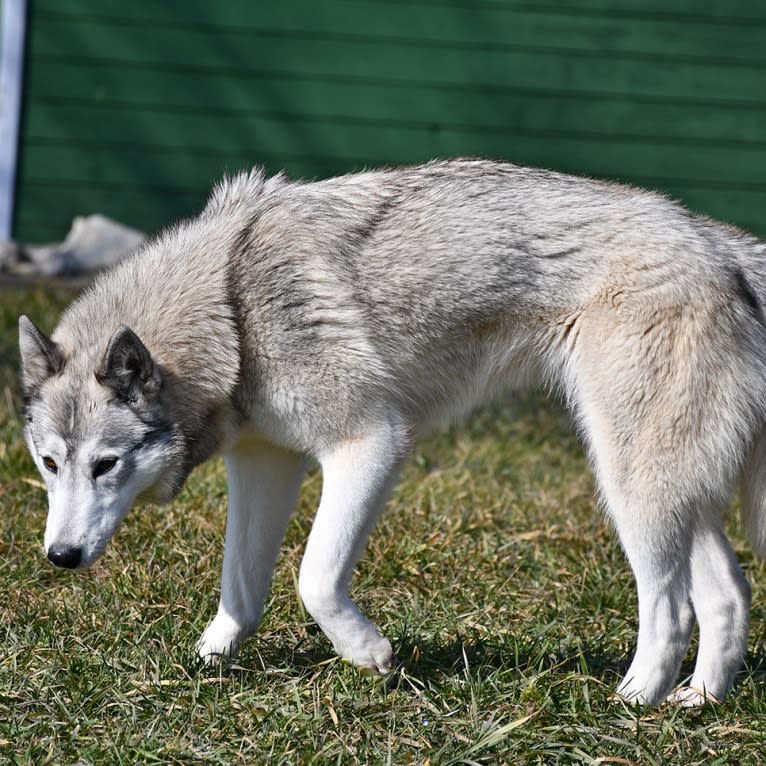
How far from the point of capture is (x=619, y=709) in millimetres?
3273

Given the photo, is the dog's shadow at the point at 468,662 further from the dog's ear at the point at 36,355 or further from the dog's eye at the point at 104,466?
the dog's ear at the point at 36,355

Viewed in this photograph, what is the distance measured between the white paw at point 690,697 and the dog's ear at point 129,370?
1748mm

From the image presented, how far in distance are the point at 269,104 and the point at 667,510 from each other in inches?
259

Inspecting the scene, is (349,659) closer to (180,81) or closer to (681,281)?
(681,281)

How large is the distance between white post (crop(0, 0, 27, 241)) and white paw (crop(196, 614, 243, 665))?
6.15 m

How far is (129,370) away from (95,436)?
206mm

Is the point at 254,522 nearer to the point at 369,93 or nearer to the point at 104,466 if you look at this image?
the point at 104,466

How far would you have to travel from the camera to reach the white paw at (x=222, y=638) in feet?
11.8

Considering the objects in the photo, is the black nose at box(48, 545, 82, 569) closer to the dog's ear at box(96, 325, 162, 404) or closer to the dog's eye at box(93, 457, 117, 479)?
the dog's eye at box(93, 457, 117, 479)

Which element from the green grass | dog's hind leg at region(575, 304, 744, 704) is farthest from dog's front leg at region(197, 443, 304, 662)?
dog's hind leg at region(575, 304, 744, 704)

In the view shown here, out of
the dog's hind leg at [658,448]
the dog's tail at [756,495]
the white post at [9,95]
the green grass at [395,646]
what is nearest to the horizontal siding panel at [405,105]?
the white post at [9,95]

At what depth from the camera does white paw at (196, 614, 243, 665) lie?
3.60 metres

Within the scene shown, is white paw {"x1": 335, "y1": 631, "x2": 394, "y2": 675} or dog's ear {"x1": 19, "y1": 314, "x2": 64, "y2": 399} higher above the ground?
dog's ear {"x1": 19, "y1": 314, "x2": 64, "y2": 399}

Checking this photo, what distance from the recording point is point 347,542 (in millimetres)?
3357
